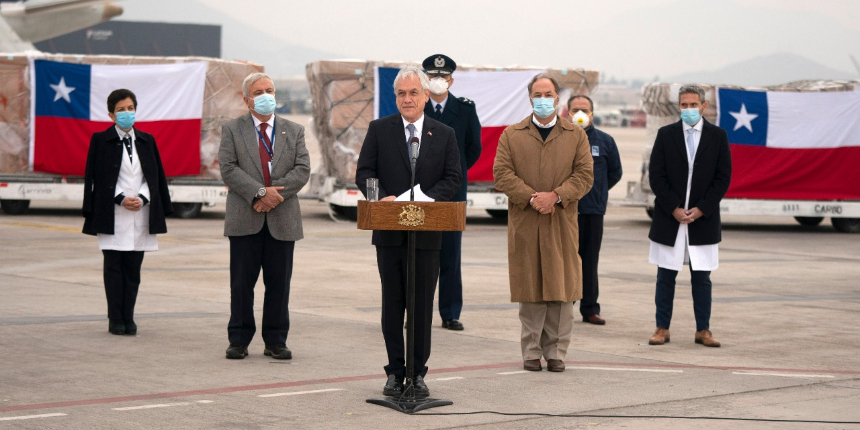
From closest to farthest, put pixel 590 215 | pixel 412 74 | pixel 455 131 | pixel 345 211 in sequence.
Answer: pixel 412 74 < pixel 455 131 < pixel 590 215 < pixel 345 211

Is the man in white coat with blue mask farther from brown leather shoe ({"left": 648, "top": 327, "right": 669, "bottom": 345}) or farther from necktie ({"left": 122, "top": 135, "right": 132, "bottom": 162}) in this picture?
necktie ({"left": 122, "top": 135, "right": 132, "bottom": 162})

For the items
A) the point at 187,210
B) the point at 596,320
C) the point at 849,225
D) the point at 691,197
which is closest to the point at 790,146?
the point at 849,225

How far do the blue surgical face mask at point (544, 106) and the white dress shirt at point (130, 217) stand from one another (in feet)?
11.1

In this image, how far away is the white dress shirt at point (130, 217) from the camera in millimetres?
9836

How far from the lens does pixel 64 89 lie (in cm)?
2244

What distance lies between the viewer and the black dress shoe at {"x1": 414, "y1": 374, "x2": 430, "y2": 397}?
23.8ft

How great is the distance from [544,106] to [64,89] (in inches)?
626

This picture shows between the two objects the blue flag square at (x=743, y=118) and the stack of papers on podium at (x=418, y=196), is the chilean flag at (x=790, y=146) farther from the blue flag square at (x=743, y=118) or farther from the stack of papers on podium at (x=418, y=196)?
the stack of papers on podium at (x=418, y=196)

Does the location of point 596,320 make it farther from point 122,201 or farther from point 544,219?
point 122,201

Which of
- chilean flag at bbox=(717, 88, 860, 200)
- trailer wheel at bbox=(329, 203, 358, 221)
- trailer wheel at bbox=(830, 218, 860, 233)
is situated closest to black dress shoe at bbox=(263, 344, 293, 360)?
trailer wheel at bbox=(329, 203, 358, 221)

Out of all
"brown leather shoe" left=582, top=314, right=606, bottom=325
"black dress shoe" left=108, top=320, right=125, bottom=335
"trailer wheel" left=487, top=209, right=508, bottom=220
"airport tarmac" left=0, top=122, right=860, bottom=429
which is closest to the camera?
"airport tarmac" left=0, top=122, right=860, bottom=429

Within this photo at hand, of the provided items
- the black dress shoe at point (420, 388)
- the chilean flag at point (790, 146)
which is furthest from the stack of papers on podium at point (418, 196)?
the chilean flag at point (790, 146)

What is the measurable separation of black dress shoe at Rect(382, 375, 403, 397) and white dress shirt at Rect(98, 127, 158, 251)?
3.19m

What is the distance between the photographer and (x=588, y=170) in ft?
28.3
